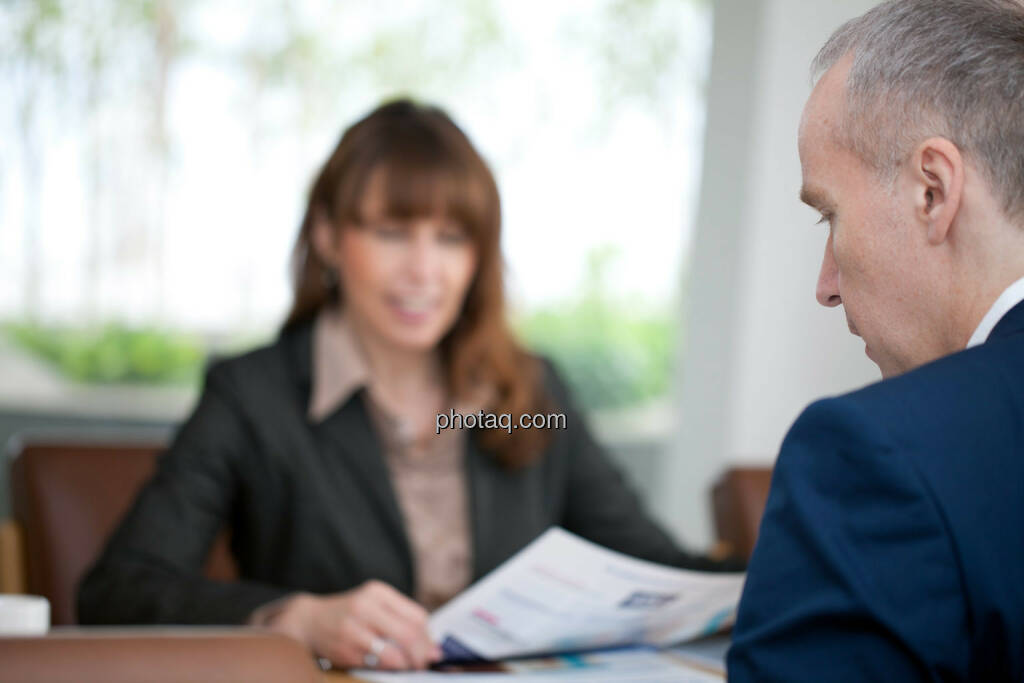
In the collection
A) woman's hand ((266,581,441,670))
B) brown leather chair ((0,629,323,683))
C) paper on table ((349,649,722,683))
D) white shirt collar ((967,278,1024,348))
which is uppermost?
white shirt collar ((967,278,1024,348))

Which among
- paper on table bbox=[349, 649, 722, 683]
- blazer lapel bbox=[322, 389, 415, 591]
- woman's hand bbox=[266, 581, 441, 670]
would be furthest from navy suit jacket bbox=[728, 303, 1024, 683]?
blazer lapel bbox=[322, 389, 415, 591]

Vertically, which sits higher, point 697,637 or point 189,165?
point 189,165

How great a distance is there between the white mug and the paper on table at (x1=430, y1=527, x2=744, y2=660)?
1.33 feet

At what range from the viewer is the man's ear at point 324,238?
180 cm

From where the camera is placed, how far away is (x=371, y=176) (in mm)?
1701

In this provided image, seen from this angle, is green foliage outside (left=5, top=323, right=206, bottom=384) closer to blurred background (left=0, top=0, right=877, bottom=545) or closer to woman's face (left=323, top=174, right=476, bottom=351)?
blurred background (left=0, top=0, right=877, bottom=545)

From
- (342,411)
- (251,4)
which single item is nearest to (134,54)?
(251,4)

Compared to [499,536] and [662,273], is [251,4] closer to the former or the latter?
[662,273]

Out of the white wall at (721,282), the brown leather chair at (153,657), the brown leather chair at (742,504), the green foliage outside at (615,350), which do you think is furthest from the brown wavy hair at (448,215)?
the green foliage outside at (615,350)

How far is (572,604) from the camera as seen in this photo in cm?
113

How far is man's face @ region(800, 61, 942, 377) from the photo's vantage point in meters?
0.72

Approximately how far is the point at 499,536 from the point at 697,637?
1.58ft

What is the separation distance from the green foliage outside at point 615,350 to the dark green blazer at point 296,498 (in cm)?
219

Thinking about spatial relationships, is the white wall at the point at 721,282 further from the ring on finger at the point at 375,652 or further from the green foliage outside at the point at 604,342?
the ring on finger at the point at 375,652
